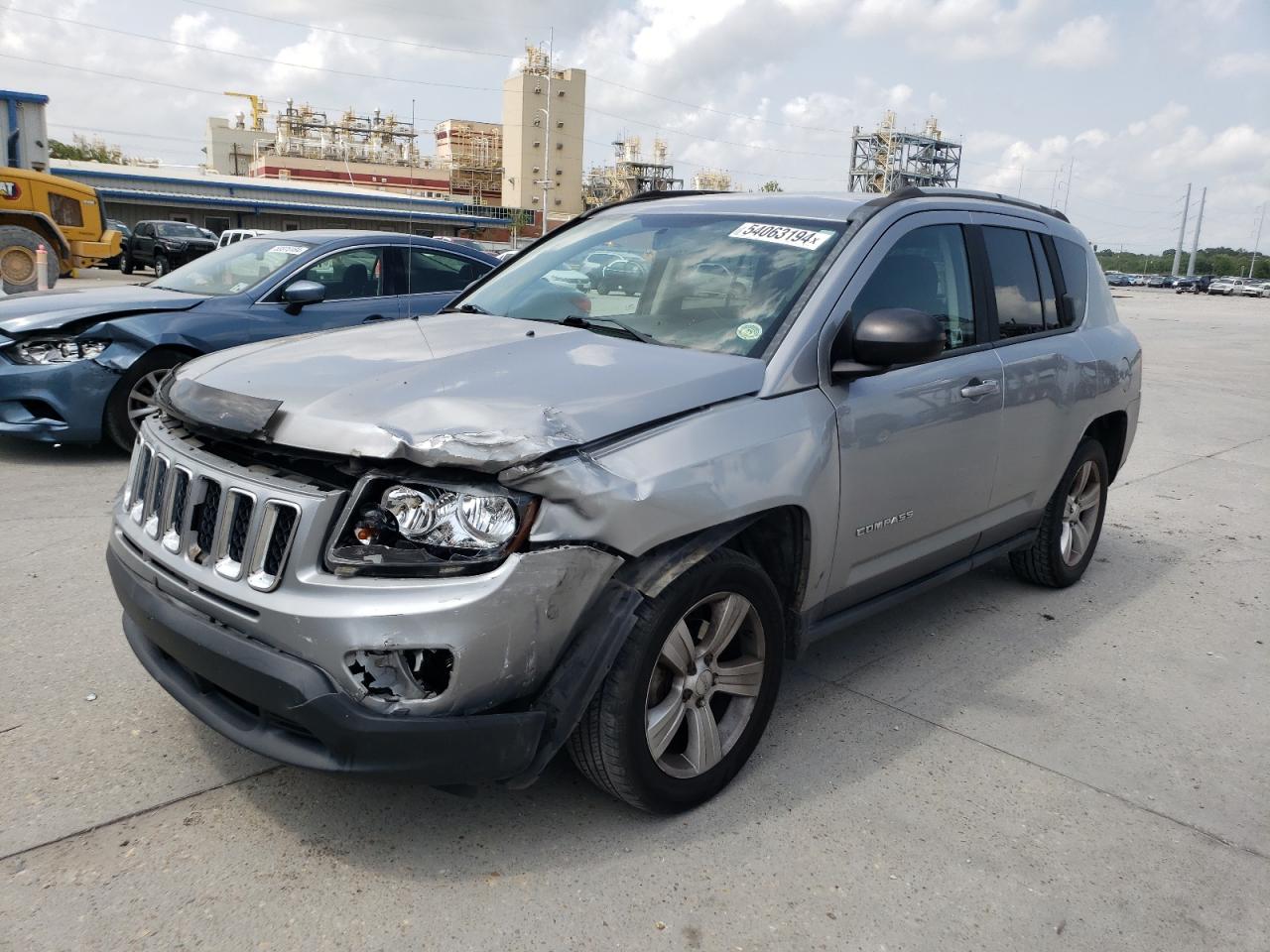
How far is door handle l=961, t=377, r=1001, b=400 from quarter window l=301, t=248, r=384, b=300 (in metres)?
4.95

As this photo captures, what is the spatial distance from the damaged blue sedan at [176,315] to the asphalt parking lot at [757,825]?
236 cm

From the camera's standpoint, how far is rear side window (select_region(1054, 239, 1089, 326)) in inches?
190

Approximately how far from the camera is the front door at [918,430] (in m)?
3.33

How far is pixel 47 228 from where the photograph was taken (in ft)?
69.3

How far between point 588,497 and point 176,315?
539cm

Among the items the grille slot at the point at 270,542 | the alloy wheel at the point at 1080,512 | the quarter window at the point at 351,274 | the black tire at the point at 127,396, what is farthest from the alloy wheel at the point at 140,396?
the alloy wheel at the point at 1080,512

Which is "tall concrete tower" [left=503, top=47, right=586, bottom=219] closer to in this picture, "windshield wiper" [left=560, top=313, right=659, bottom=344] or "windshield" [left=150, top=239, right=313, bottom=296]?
"windshield" [left=150, top=239, right=313, bottom=296]

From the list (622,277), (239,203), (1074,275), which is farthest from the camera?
(239,203)

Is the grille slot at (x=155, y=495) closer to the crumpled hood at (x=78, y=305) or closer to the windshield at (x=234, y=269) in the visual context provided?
the crumpled hood at (x=78, y=305)

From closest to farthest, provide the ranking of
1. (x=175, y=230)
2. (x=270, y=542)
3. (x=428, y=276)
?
(x=270, y=542) → (x=428, y=276) → (x=175, y=230)

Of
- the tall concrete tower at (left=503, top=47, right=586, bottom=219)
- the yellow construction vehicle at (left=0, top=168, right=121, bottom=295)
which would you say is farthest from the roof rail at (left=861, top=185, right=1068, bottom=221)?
the tall concrete tower at (left=503, top=47, right=586, bottom=219)

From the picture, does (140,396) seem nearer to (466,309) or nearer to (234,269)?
(234,269)

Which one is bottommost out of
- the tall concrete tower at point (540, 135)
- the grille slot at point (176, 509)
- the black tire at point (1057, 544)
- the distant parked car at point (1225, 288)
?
the black tire at point (1057, 544)

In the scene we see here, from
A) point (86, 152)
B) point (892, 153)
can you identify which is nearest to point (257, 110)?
point (86, 152)
